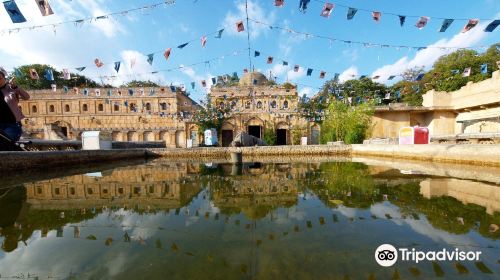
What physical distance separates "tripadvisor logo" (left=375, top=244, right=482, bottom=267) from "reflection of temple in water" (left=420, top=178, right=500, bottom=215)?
1535 mm

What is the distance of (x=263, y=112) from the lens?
2450 cm

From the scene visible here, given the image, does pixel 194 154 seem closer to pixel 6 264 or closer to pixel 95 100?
pixel 6 264

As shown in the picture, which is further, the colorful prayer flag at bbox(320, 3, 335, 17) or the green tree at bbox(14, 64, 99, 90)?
the green tree at bbox(14, 64, 99, 90)

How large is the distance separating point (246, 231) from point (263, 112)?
22.4 meters

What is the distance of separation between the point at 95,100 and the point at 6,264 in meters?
31.5

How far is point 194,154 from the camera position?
13.7 m

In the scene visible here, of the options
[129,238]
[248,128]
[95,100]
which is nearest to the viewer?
[129,238]

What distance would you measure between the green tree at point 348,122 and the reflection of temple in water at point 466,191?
13.1 metres

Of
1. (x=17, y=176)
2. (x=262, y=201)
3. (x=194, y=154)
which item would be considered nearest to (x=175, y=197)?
(x=262, y=201)

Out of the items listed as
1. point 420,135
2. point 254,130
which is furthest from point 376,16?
point 254,130

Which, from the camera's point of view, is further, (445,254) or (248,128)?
(248,128)

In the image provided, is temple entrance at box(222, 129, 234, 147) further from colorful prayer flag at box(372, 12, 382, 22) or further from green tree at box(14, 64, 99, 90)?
green tree at box(14, 64, 99, 90)

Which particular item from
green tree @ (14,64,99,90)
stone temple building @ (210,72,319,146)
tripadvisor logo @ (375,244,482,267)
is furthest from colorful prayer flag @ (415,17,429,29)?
green tree @ (14,64,99,90)

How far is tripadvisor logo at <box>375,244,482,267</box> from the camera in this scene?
1832 millimetres
